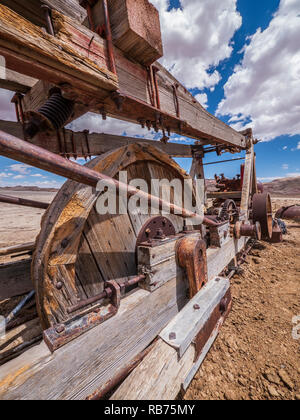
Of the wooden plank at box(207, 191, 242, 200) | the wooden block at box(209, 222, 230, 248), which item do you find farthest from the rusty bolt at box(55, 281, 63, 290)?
the wooden plank at box(207, 191, 242, 200)

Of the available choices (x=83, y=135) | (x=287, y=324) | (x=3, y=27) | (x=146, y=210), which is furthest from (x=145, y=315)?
(x=287, y=324)

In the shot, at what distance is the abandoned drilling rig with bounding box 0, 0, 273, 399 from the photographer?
2.74 feet

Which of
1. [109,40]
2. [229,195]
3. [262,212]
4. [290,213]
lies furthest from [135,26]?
[290,213]

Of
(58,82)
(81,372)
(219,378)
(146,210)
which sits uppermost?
(58,82)

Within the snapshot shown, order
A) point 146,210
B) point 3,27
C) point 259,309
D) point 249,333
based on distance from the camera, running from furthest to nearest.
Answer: point 259,309 < point 249,333 < point 146,210 < point 3,27

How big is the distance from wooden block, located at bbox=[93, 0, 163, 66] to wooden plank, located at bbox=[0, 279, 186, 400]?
1737 mm

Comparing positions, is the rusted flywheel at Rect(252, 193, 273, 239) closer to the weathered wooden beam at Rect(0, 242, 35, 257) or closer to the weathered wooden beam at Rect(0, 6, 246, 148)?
the weathered wooden beam at Rect(0, 6, 246, 148)

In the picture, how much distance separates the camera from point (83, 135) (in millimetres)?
1999

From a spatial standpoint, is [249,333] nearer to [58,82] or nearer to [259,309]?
[259,309]

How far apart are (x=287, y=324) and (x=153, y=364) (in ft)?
7.56

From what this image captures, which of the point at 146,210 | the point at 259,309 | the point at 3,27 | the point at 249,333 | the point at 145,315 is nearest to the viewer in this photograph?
the point at 3,27

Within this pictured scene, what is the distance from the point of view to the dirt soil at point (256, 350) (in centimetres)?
158

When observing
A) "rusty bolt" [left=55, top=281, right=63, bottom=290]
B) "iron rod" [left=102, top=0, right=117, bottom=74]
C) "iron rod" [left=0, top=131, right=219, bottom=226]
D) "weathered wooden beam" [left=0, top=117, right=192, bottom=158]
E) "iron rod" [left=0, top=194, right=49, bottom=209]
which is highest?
"iron rod" [left=102, top=0, right=117, bottom=74]

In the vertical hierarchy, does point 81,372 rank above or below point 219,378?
above
